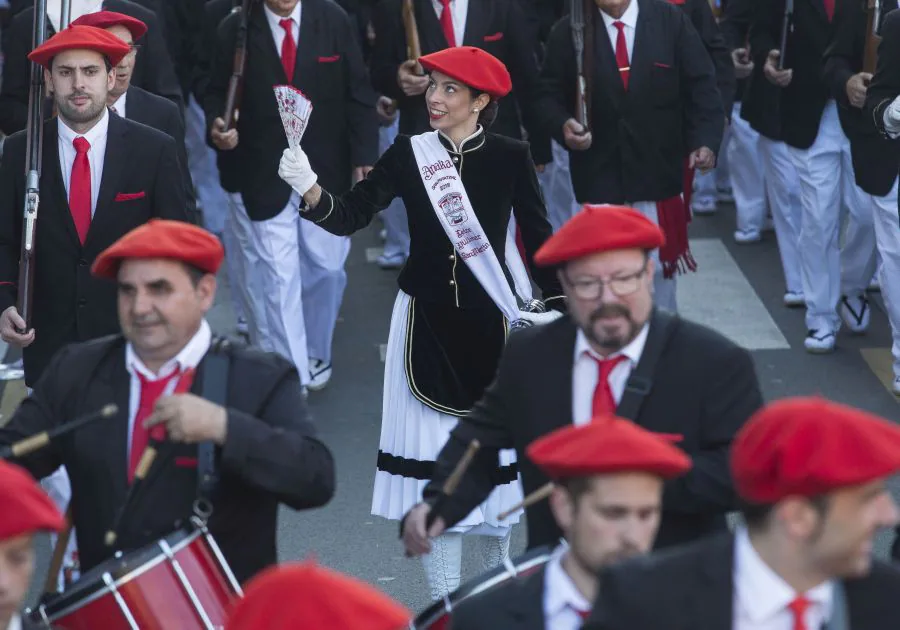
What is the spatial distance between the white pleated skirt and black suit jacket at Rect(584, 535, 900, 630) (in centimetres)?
325

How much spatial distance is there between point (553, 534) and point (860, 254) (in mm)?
5865

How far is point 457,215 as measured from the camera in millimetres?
7184

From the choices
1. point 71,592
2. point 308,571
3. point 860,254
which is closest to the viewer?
point 308,571

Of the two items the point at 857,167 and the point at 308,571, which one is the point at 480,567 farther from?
the point at 308,571

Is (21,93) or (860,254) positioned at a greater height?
(21,93)

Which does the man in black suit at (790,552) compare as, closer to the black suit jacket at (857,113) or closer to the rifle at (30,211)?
the rifle at (30,211)

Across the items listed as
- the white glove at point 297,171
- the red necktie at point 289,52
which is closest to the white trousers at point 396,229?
the red necktie at point 289,52

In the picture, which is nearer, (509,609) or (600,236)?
(509,609)

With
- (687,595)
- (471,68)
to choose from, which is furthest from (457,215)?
(687,595)

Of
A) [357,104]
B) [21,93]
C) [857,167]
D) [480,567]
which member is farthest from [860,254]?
[21,93]

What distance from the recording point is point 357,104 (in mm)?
9891

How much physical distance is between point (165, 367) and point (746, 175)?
793 cm

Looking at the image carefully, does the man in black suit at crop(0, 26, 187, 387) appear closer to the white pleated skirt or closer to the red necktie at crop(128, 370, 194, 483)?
the white pleated skirt

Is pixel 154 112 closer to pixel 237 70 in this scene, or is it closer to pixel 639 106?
pixel 237 70
